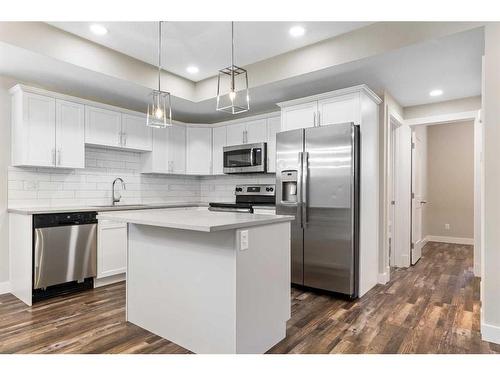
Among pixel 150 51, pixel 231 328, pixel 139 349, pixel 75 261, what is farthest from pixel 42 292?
pixel 150 51

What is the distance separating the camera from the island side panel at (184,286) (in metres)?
2.03

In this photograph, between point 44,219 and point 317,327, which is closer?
point 317,327

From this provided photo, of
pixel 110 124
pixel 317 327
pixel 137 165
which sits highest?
pixel 110 124

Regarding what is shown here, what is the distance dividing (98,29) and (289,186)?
2519mm

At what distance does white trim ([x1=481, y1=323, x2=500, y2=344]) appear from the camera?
91.7 inches

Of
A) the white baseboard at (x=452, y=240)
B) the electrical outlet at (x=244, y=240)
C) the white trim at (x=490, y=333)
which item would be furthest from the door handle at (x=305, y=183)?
the white baseboard at (x=452, y=240)

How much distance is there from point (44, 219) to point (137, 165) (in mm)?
1732

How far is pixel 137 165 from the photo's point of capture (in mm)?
4770

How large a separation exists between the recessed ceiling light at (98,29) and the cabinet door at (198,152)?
2301 millimetres

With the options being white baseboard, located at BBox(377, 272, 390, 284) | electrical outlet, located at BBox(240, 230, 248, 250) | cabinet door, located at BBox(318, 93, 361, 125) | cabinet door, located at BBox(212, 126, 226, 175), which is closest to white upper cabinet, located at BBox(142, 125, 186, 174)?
cabinet door, located at BBox(212, 126, 226, 175)

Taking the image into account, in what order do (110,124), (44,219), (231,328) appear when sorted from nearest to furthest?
(231,328), (44,219), (110,124)

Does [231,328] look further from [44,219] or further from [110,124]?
[110,124]

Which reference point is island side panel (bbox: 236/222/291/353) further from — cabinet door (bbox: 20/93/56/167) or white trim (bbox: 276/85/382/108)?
cabinet door (bbox: 20/93/56/167)

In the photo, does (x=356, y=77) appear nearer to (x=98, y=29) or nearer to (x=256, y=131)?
(x=256, y=131)
